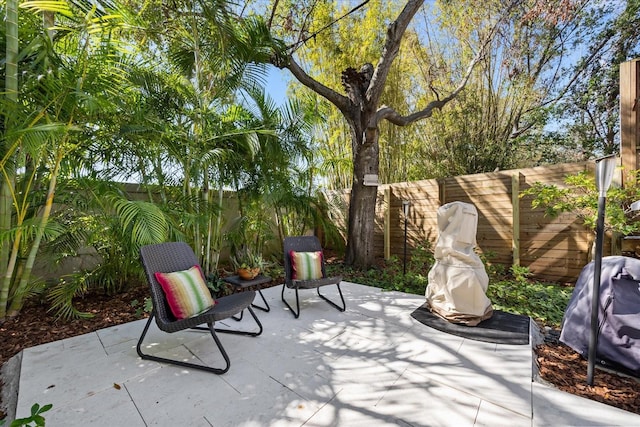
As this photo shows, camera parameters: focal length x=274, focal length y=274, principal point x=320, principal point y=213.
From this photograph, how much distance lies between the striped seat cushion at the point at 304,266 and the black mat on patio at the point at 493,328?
1.10 m


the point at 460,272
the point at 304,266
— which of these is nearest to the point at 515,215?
the point at 460,272

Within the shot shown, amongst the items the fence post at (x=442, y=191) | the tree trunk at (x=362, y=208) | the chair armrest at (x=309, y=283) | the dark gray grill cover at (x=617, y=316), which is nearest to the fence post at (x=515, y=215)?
the fence post at (x=442, y=191)

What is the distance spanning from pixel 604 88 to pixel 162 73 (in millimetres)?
8554

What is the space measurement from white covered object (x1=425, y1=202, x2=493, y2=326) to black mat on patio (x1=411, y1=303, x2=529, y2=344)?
0.06 meters

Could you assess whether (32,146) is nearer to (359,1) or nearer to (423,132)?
(359,1)

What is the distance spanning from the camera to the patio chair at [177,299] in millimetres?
1822

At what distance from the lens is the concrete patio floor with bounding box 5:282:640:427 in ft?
4.54

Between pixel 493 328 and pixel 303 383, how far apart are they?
67.4 inches

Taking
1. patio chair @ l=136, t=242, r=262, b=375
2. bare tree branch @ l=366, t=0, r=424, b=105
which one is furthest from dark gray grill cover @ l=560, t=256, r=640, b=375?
bare tree branch @ l=366, t=0, r=424, b=105

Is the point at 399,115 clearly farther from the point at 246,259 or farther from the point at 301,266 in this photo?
the point at 246,259

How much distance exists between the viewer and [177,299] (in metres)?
1.96

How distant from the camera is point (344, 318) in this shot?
270cm

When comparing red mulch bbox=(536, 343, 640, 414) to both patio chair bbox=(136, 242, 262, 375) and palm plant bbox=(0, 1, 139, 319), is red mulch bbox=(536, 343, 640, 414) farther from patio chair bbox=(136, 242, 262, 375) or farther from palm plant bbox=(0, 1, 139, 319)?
palm plant bbox=(0, 1, 139, 319)

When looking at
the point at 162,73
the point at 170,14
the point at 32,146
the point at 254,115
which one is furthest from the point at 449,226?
the point at 170,14
